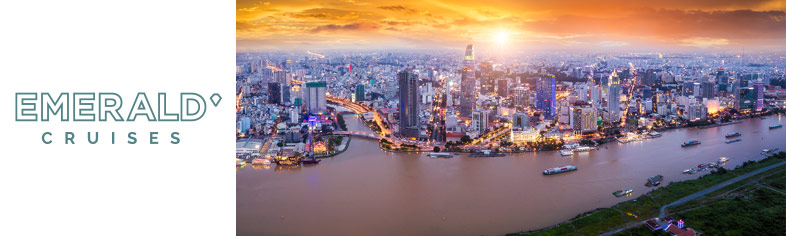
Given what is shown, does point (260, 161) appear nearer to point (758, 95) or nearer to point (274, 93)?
point (274, 93)

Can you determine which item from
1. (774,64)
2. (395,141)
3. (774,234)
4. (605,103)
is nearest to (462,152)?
(395,141)

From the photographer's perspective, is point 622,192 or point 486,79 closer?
point 622,192

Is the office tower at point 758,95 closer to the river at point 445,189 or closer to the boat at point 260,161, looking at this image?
the river at point 445,189

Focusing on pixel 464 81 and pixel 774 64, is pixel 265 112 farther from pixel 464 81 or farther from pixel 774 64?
pixel 774 64

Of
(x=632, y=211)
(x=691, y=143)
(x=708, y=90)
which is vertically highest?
(x=708, y=90)

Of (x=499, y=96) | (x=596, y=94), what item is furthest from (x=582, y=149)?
(x=499, y=96)
